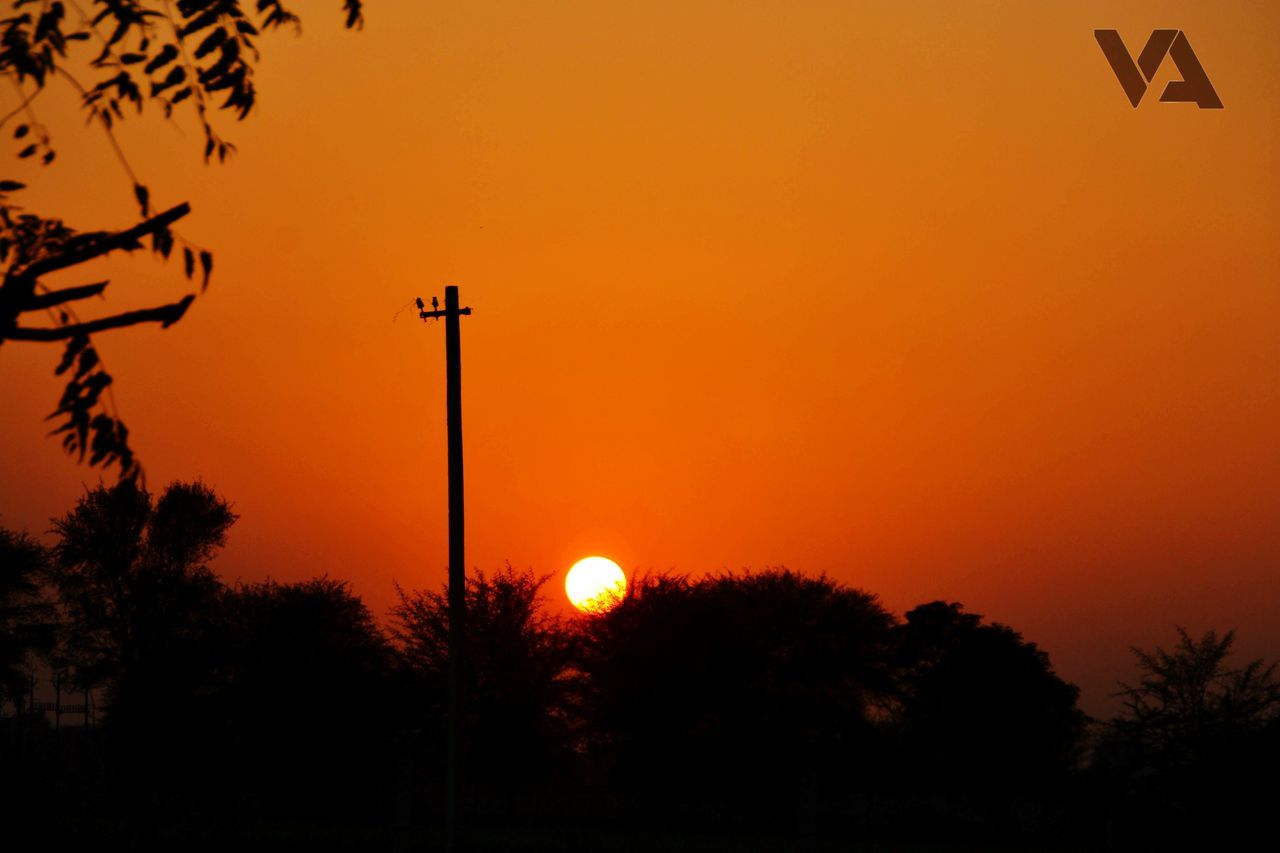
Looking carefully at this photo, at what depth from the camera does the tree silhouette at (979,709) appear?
67125mm

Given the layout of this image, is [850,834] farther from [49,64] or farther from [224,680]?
[49,64]

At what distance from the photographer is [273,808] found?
36.2 metres

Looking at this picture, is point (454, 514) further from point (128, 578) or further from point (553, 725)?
point (128, 578)

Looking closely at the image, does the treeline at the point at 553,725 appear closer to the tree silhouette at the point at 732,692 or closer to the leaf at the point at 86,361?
the tree silhouette at the point at 732,692

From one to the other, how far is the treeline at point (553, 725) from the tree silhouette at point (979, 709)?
0.27 metres

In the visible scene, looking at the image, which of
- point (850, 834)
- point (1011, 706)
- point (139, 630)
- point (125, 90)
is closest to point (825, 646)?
point (850, 834)

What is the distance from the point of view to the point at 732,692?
50031 millimetres

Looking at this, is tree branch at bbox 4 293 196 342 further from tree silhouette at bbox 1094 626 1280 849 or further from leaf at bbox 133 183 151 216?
tree silhouette at bbox 1094 626 1280 849

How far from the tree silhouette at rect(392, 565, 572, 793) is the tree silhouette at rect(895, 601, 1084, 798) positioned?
50.9 ft

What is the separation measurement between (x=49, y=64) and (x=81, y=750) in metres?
38.4

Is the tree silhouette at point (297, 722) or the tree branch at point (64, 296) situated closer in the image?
the tree branch at point (64, 296)

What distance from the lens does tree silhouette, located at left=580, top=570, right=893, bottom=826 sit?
46656mm

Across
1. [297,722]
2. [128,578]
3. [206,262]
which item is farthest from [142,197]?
[128,578]

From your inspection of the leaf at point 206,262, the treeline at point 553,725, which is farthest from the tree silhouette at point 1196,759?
the leaf at point 206,262
